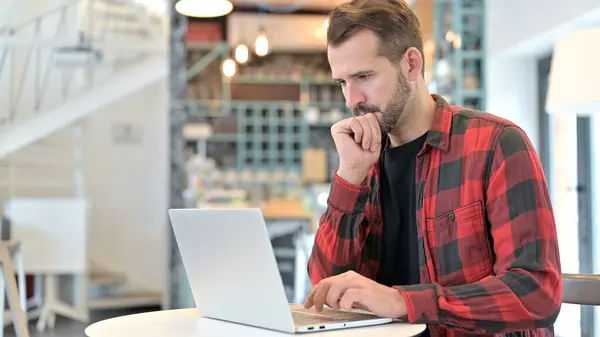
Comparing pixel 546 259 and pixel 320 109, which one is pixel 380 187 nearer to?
pixel 546 259

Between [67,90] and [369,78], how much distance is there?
6.52m

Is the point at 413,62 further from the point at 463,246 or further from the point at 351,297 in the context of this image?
the point at 351,297

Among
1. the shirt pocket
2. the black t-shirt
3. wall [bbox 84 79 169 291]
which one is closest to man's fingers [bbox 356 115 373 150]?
the black t-shirt

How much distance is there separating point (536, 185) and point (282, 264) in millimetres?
4818

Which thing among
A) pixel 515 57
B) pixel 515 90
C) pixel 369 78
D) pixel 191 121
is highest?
pixel 515 57

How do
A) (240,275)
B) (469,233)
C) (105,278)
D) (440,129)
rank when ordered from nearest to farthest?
(240,275) < (469,233) < (440,129) < (105,278)

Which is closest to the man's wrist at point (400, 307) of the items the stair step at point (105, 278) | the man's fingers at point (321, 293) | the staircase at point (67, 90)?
the man's fingers at point (321, 293)

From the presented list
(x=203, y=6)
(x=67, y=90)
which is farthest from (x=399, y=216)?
(x=67, y=90)

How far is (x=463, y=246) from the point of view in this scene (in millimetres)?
1399

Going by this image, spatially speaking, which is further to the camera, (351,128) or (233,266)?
(351,128)

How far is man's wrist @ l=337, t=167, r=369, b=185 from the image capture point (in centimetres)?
153

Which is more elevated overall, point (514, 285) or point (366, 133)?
point (366, 133)

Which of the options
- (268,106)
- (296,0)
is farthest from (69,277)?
(296,0)

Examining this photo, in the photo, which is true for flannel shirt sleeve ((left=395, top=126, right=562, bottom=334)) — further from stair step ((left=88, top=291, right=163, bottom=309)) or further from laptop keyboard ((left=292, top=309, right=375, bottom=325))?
stair step ((left=88, top=291, right=163, bottom=309))
